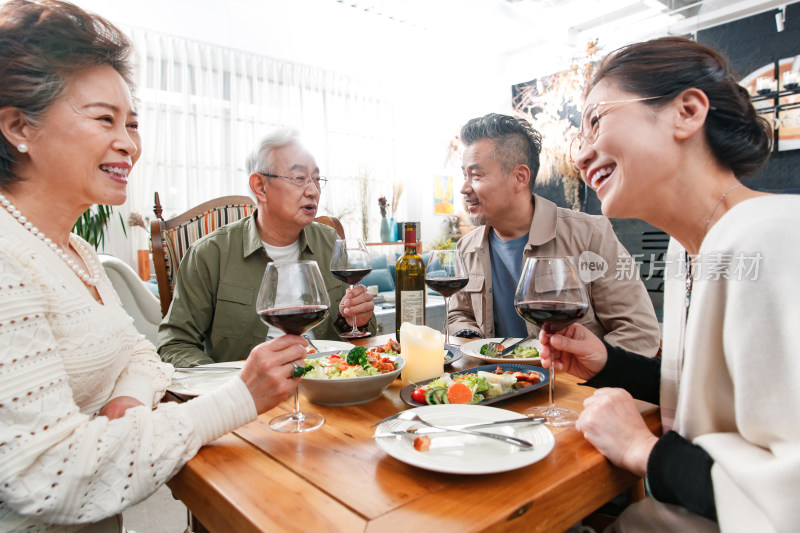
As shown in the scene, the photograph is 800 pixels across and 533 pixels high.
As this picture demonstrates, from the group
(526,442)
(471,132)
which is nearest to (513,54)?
(471,132)

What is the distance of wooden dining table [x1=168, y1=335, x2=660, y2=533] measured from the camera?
61cm

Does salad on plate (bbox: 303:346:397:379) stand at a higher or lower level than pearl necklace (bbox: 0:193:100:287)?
lower

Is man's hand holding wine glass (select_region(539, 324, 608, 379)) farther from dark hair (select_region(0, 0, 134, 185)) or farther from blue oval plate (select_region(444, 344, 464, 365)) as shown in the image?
dark hair (select_region(0, 0, 134, 185))

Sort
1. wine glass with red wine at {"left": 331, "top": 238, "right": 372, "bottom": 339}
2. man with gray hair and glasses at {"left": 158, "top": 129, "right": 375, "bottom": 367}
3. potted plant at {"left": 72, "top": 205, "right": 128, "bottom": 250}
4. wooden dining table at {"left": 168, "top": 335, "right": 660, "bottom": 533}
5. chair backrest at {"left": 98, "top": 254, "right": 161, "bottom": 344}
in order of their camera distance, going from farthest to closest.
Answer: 1. potted plant at {"left": 72, "top": 205, "right": 128, "bottom": 250}
2. chair backrest at {"left": 98, "top": 254, "right": 161, "bottom": 344}
3. man with gray hair and glasses at {"left": 158, "top": 129, "right": 375, "bottom": 367}
4. wine glass with red wine at {"left": 331, "top": 238, "right": 372, "bottom": 339}
5. wooden dining table at {"left": 168, "top": 335, "right": 660, "bottom": 533}

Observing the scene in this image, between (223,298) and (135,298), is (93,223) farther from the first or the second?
(223,298)

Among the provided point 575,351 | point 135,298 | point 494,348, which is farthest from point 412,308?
point 135,298

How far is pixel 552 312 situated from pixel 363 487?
509mm

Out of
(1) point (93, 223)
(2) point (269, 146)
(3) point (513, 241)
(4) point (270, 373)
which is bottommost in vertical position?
(4) point (270, 373)

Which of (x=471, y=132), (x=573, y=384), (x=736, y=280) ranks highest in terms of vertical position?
(x=471, y=132)

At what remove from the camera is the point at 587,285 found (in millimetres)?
1933

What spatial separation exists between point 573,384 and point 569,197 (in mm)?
5935

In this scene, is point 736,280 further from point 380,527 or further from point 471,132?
point 471,132

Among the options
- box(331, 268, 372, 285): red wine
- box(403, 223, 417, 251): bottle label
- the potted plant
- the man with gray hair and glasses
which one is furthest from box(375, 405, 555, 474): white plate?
the potted plant

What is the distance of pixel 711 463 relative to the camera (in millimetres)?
730
